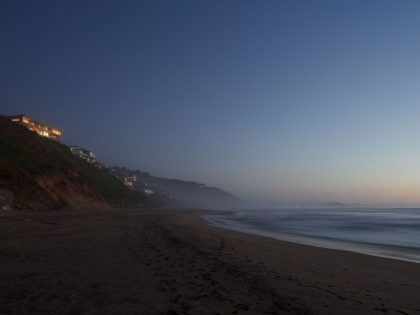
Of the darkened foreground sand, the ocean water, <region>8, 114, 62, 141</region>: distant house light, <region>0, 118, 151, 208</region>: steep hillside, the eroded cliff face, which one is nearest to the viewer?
the darkened foreground sand

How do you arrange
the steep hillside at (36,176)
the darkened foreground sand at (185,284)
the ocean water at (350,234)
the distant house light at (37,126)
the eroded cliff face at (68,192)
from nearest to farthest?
the darkened foreground sand at (185,284), the ocean water at (350,234), the steep hillside at (36,176), the eroded cliff face at (68,192), the distant house light at (37,126)

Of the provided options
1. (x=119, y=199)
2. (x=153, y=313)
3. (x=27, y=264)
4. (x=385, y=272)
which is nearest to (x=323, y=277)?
(x=385, y=272)

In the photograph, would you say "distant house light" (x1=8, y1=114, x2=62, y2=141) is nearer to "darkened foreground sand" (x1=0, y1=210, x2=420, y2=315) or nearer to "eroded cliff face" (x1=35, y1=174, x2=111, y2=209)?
"eroded cliff face" (x1=35, y1=174, x2=111, y2=209)

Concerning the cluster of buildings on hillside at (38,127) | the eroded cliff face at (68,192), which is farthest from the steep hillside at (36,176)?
the cluster of buildings on hillside at (38,127)

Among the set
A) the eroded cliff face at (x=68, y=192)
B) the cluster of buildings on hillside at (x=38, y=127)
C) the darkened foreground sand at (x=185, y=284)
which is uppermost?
the cluster of buildings on hillside at (x=38, y=127)

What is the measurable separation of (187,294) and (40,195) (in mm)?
53014

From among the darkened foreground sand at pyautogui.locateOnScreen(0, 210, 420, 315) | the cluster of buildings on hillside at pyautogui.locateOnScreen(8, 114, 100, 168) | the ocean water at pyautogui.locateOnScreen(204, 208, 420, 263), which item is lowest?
the ocean water at pyautogui.locateOnScreen(204, 208, 420, 263)

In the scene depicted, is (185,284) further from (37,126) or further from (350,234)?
(37,126)

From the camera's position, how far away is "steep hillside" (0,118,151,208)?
51.9 m

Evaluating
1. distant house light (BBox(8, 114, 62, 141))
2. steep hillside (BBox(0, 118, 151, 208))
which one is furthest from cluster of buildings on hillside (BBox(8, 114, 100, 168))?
steep hillside (BBox(0, 118, 151, 208))

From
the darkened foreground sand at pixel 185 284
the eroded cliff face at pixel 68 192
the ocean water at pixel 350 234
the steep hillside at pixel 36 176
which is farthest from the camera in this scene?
the eroded cliff face at pixel 68 192

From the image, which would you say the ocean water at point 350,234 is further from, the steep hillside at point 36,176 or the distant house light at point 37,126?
the distant house light at point 37,126

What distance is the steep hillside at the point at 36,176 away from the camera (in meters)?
51.9

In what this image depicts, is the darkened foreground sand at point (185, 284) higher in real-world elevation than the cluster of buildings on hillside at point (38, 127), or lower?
lower
